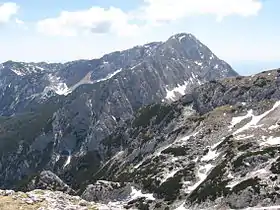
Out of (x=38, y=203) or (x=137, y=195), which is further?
(x=137, y=195)

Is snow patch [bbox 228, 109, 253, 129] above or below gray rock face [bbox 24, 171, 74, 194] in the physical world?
above

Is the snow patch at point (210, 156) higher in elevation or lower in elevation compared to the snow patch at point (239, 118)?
lower

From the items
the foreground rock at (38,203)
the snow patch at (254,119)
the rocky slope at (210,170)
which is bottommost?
the rocky slope at (210,170)

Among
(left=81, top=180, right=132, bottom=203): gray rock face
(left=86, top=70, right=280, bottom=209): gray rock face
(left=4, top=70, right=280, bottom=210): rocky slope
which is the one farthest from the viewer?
(left=81, top=180, right=132, bottom=203): gray rock face

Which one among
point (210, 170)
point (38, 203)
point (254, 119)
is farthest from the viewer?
point (254, 119)

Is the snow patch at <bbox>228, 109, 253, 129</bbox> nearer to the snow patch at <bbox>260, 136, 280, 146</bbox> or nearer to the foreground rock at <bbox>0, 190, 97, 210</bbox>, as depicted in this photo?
the snow patch at <bbox>260, 136, 280, 146</bbox>

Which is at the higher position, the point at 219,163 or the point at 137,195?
the point at 219,163

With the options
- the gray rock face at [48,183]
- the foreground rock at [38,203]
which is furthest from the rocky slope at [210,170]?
the foreground rock at [38,203]

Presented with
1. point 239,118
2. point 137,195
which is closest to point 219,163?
point 137,195

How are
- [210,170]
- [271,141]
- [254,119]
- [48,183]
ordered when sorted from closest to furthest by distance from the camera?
1. [210,170]
2. [271,141]
3. [254,119]
4. [48,183]

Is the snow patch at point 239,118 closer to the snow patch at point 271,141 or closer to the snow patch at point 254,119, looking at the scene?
the snow patch at point 254,119

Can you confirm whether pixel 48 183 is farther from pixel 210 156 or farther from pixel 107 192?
pixel 210 156

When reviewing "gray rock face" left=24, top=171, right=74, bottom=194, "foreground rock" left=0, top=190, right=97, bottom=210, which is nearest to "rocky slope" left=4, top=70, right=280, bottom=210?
"gray rock face" left=24, top=171, right=74, bottom=194

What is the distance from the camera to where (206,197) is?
107 meters
